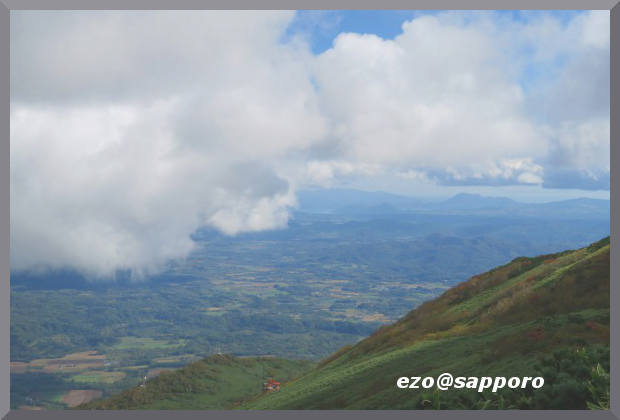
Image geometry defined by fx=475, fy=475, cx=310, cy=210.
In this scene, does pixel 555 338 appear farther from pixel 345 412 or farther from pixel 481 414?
pixel 345 412

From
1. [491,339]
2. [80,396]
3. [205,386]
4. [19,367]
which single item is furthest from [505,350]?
[19,367]

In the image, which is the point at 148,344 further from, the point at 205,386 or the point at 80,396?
the point at 205,386

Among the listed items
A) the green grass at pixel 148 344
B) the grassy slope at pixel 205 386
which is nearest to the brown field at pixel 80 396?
the grassy slope at pixel 205 386

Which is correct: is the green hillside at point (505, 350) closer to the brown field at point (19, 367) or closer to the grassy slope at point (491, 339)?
the grassy slope at point (491, 339)

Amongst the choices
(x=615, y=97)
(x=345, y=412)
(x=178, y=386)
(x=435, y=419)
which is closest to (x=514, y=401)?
(x=435, y=419)

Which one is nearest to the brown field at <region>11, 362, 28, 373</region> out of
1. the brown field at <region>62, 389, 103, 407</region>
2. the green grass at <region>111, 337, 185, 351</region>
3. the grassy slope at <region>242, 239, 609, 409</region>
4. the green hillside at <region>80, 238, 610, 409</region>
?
the green grass at <region>111, 337, 185, 351</region>
